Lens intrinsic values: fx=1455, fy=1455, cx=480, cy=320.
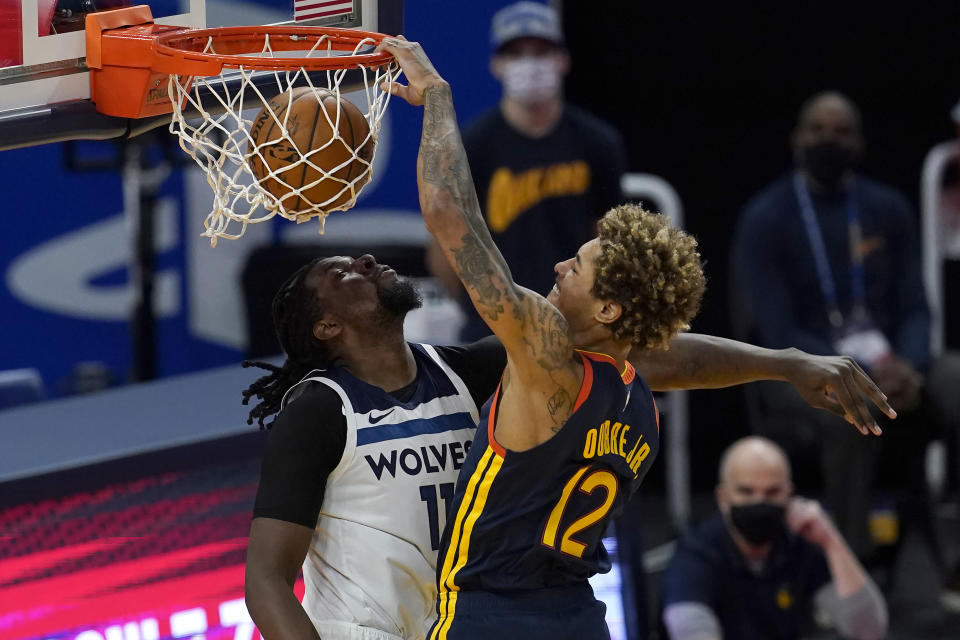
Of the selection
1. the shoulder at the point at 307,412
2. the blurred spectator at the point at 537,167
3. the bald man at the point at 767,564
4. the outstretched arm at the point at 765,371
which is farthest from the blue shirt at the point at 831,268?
the shoulder at the point at 307,412

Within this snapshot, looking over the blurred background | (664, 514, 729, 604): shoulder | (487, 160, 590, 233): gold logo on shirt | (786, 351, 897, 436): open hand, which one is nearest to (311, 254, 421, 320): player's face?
(786, 351, 897, 436): open hand

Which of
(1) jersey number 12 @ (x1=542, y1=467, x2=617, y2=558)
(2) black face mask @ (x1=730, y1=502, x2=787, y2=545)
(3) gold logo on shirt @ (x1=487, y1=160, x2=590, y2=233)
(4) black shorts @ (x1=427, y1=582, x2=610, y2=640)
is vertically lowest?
(2) black face mask @ (x1=730, y1=502, x2=787, y2=545)

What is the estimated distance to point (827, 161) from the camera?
253 inches

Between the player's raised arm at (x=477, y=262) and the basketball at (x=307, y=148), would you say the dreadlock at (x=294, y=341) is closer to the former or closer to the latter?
the basketball at (x=307, y=148)

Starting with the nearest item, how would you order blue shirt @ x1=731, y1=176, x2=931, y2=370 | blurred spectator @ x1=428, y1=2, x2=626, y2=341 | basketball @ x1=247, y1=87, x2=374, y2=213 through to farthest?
1. basketball @ x1=247, y1=87, x2=374, y2=213
2. blue shirt @ x1=731, y1=176, x2=931, y2=370
3. blurred spectator @ x1=428, y1=2, x2=626, y2=341

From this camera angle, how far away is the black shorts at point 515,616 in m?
2.88

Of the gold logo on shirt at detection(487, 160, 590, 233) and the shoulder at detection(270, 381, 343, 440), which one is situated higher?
the gold logo on shirt at detection(487, 160, 590, 233)

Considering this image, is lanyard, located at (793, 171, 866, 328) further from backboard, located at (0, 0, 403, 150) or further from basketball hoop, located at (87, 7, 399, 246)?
backboard, located at (0, 0, 403, 150)

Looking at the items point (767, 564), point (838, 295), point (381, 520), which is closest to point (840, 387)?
point (381, 520)

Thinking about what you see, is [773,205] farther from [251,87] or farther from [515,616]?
[515,616]

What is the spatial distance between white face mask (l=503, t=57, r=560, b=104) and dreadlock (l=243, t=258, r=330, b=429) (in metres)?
3.37

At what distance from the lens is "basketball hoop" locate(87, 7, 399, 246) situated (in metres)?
3.15

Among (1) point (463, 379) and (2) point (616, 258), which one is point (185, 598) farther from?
(2) point (616, 258)

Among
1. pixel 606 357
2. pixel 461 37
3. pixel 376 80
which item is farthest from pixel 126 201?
pixel 606 357
